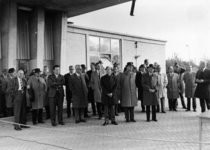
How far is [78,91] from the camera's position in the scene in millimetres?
8055

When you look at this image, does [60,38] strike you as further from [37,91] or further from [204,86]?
[204,86]

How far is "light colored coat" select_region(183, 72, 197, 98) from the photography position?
373 inches

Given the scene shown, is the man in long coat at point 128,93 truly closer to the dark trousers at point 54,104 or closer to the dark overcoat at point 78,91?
the dark overcoat at point 78,91

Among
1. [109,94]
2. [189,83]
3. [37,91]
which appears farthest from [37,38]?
[189,83]

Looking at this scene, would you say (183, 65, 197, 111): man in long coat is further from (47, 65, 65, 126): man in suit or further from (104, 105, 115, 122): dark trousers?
(47, 65, 65, 126): man in suit

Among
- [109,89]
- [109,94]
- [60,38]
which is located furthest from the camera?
[60,38]

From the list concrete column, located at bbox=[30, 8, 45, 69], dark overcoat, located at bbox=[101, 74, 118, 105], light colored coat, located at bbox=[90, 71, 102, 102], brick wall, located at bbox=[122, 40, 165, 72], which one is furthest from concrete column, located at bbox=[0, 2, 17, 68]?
brick wall, located at bbox=[122, 40, 165, 72]

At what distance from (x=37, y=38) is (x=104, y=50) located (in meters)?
5.88

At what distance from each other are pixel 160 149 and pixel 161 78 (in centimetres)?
510

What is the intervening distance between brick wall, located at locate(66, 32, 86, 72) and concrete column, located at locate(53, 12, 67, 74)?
878 millimetres

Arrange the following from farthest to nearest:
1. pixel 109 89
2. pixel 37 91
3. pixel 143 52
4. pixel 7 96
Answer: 1. pixel 143 52
2. pixel 7 96
3. pixel 37 91
4. pixel 109 89

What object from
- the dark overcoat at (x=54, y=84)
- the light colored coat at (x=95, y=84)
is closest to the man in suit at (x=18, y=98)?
the dark overcoat at (x=54, y=84)

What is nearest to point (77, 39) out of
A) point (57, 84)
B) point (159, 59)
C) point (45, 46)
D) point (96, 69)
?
point (45, 46)

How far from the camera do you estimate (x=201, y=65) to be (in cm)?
857
